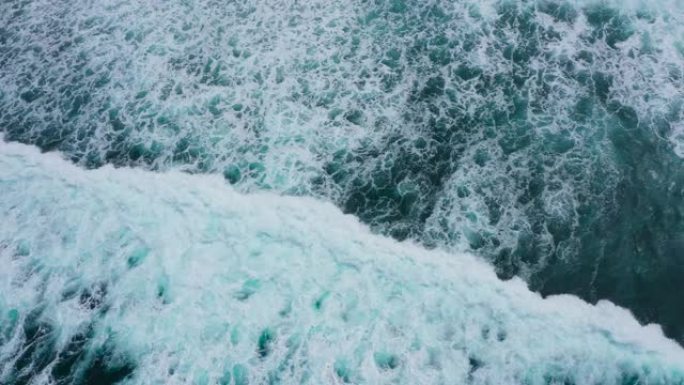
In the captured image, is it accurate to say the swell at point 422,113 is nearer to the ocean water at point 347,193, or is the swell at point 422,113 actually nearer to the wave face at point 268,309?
the ocean water at point 347,193

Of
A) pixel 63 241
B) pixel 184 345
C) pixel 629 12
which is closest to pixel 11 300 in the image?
pixel 63 241

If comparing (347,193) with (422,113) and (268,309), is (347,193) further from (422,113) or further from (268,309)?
(268,309)

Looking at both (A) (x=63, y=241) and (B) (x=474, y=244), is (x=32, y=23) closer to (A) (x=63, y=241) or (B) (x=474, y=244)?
(A) (x=63, y=241)

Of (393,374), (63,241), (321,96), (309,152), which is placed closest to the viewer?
(393,374)

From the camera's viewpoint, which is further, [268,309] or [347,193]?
[347,193]

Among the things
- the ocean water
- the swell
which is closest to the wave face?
the ocean water

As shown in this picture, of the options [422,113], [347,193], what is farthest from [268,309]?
[422,113]
